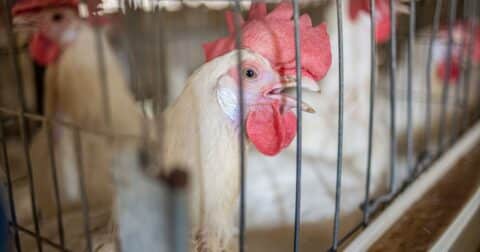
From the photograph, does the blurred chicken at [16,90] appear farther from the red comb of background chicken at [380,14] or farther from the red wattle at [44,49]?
the red comb of background chicken at [380,14]

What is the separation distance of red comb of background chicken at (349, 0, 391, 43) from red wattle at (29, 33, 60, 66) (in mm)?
671

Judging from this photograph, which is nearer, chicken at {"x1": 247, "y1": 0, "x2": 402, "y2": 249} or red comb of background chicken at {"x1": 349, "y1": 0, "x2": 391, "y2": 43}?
chicken at {"x1": 247, "y1": 0, "x2": 402, "y2": 249}

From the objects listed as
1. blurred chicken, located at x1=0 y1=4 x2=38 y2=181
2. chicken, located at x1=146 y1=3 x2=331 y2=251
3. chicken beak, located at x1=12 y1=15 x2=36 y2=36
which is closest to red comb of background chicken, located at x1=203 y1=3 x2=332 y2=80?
chicken, located at x1=146 y1=3 x2=331 y2=251

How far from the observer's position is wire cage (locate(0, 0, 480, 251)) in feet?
1.50

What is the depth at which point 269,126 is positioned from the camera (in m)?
0.62

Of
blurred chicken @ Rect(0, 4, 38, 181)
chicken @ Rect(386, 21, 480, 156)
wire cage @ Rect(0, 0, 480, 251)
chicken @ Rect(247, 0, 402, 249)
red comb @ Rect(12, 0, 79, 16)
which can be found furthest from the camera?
chicken @ Rect(386, 21, 480, 156)

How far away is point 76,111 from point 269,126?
24.4 inches

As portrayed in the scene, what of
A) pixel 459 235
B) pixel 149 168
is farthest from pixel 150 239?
pixel 459 235

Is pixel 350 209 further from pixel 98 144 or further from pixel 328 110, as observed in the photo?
pixel 98 144

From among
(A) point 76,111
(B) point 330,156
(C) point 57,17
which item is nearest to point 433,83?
(B) point 330,156

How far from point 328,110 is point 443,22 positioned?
0.85m

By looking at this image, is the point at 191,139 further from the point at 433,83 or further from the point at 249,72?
the point at 433,83

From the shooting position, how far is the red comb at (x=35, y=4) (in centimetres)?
73

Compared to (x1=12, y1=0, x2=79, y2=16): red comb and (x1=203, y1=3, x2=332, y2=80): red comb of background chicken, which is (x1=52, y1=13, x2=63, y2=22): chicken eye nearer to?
(x1=12, y1=0, x2=79, y2=16): red comb
